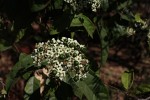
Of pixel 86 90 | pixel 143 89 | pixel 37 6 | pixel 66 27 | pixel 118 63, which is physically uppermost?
pixel 37 6

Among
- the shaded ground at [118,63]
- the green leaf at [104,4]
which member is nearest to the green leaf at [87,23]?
the green leaf at [104,4]

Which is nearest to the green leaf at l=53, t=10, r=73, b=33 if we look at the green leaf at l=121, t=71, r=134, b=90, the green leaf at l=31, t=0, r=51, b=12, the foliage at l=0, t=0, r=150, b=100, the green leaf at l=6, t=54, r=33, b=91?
the foliage at l=0, t=0, r=150, b=100

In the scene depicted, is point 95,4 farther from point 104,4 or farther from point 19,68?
point 19,68

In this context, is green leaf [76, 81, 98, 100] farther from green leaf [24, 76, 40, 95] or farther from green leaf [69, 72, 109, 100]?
green leaf [24, 76, 40, 95]

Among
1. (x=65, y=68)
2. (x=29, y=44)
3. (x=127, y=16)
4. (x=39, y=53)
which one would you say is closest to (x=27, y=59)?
(x=39, y=53)

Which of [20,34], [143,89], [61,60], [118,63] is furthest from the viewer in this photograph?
[118,63]

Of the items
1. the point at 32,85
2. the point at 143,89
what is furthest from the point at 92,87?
the point at 143,89

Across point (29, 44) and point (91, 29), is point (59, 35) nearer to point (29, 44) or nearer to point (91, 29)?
point (91, 29)
